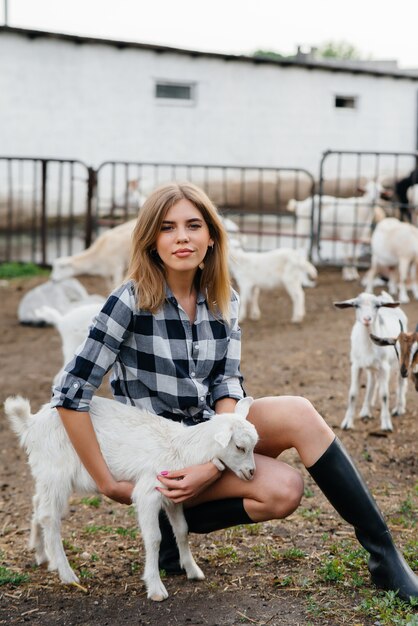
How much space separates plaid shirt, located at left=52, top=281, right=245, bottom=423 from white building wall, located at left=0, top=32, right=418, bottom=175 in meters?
10.1

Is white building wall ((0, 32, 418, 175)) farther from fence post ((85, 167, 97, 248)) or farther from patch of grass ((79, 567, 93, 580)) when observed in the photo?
patch of grass ((79, 567, 93, 580))

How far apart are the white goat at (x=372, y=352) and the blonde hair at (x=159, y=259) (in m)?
2.16

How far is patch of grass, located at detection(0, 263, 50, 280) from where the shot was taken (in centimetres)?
1142

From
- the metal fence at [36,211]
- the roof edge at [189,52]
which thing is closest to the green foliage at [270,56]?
the roof edge at [189,52]

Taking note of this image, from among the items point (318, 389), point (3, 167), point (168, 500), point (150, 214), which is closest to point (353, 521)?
point (168, 500)

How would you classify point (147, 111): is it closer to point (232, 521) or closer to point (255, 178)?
point (255, 178)

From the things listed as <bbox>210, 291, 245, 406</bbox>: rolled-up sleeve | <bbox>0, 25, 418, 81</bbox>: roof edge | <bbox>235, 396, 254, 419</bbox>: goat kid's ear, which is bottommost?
<bbox>235, 396, 254, 419</bbox>: goat kid's ear

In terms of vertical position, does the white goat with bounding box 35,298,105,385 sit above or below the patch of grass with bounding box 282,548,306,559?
above

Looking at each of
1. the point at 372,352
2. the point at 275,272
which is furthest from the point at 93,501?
the point at 275,272

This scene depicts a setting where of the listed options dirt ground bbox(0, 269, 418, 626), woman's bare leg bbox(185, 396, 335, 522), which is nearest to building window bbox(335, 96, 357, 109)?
dirt ground bbox(0, 269, 418, 626)

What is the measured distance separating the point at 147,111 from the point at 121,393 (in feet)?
37.1

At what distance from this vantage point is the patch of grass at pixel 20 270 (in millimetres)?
11422

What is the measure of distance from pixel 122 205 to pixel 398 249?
5.12m

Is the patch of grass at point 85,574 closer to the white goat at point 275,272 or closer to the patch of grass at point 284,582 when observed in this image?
the patch of grass at point 284,582
